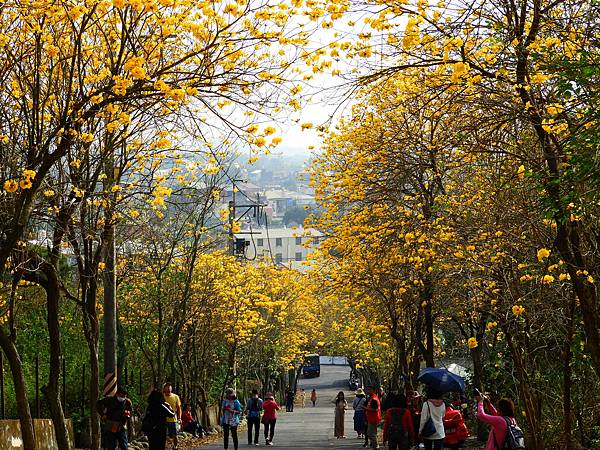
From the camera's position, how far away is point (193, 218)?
26953 millimetres

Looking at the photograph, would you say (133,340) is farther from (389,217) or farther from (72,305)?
(389,217)

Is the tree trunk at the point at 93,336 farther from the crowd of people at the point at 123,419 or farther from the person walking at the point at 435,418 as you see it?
the person walking at the point at 435,418

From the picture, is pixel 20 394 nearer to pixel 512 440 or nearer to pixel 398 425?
pixel 512 440

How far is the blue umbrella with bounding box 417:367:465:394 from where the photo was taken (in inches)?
726

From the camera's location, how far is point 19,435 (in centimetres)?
1830

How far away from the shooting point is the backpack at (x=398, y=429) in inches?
750

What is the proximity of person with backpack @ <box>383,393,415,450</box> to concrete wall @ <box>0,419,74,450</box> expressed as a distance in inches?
236

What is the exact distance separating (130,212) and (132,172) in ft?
2.54

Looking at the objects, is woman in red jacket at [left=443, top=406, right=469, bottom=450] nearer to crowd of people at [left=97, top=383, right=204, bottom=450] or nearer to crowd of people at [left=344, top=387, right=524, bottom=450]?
crowd of people at [left=344, top=387, right=524, bottom=450]

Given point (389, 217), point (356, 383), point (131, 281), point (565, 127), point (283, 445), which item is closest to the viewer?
point (565, 127)

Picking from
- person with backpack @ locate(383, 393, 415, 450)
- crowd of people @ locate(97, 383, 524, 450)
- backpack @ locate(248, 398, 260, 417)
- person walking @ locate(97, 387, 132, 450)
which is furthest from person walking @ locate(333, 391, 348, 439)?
person walking @ locate(97, 387, 132, 450)

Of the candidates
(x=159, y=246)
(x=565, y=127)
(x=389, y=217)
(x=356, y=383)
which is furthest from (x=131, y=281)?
(x=356, y=383)

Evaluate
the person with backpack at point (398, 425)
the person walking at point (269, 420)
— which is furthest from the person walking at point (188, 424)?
the person with backpack at point (398, 425)

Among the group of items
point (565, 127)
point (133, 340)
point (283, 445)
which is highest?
point (565, 127)
